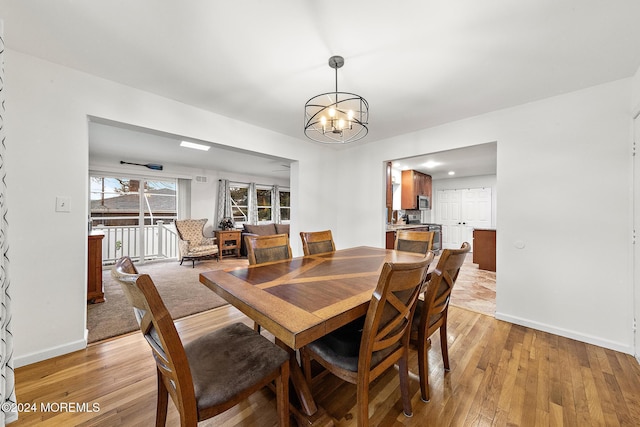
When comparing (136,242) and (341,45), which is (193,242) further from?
(341,45)

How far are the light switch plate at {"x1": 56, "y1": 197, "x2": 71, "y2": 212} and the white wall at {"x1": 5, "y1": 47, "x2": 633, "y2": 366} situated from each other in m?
0.03

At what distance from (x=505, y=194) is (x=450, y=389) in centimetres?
212

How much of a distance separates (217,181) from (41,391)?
5.45 m

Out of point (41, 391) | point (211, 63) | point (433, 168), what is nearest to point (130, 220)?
point (41, 391)

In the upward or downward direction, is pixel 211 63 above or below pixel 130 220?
above

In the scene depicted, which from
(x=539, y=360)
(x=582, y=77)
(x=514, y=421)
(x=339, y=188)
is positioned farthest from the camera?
(x=339, y=188)

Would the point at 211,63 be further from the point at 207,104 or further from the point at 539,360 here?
the point at 539,360

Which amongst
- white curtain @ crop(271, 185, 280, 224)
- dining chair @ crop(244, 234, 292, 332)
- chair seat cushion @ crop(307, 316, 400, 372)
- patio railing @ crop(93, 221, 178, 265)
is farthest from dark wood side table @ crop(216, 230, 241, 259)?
chair seat cushion @ crop(307, 316, 400, 372)

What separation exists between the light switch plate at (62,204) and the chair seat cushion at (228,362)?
1756 millimetres

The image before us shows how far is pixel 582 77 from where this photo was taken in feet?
6.86

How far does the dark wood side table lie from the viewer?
588cm

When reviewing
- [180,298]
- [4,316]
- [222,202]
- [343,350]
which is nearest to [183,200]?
[222,202]

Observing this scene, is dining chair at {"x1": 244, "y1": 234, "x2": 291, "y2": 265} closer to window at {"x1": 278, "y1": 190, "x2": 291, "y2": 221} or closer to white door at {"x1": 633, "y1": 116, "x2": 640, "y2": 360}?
white door at {"x1": 633, "y1": 116, "x2": 640, "y2": 360}

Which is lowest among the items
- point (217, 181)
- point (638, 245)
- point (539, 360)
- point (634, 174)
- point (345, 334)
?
point (539, 360)
